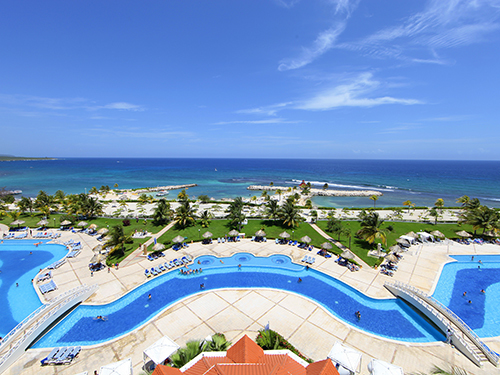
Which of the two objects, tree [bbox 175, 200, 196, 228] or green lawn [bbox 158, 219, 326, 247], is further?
tree [bbox 175, 200, 196, 228]

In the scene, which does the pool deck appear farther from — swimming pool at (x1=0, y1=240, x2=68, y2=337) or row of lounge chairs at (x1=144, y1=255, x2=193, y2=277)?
swimming pool at (x1=0, y1=240, x2=68, y2=337)

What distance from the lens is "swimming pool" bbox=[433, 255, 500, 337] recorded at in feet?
60.3

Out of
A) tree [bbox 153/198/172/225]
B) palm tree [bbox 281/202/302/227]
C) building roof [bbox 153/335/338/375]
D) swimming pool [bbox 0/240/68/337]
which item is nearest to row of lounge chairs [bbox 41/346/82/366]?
swimming pool [bbox 0/240/68/337]

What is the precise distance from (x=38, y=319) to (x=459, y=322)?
34.9 metres

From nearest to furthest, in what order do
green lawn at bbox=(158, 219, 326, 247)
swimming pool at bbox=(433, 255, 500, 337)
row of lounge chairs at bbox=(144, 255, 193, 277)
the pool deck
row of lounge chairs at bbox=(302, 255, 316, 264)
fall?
the pool deck
swimming pool at bbox=(433, 255, 500, 337)
row of lounge chairs at bbox=(144, 255, 193, 277)
row of lounge chairs at bbox=(302, 255, 316, 264)
green lawn at bbox=(158, 219, 326, 247)

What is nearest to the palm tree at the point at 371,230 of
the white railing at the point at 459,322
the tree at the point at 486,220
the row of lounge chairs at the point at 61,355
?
the white railing at the point at 459,322

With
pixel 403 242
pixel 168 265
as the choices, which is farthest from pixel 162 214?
pixel 403 242

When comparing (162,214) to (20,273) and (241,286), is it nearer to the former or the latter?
(20,273)

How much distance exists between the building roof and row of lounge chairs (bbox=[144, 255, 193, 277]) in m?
15.2

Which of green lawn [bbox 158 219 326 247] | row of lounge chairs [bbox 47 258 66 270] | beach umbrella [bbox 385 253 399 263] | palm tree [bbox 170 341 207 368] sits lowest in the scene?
row of lounge chairs [bbox 47 258 66 270]

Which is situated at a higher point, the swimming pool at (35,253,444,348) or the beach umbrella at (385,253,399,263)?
the beach umbrella at (385,253,399,263)

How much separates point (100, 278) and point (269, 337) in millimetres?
20685

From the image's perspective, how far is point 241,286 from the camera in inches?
898

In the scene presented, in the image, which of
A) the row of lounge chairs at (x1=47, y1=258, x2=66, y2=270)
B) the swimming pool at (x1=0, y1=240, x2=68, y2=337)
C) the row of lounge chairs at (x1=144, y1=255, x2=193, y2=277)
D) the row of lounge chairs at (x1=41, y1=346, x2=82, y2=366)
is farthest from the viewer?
the row of lounge chairs at (x1=47, y1=258, x2=66, y2=270)
